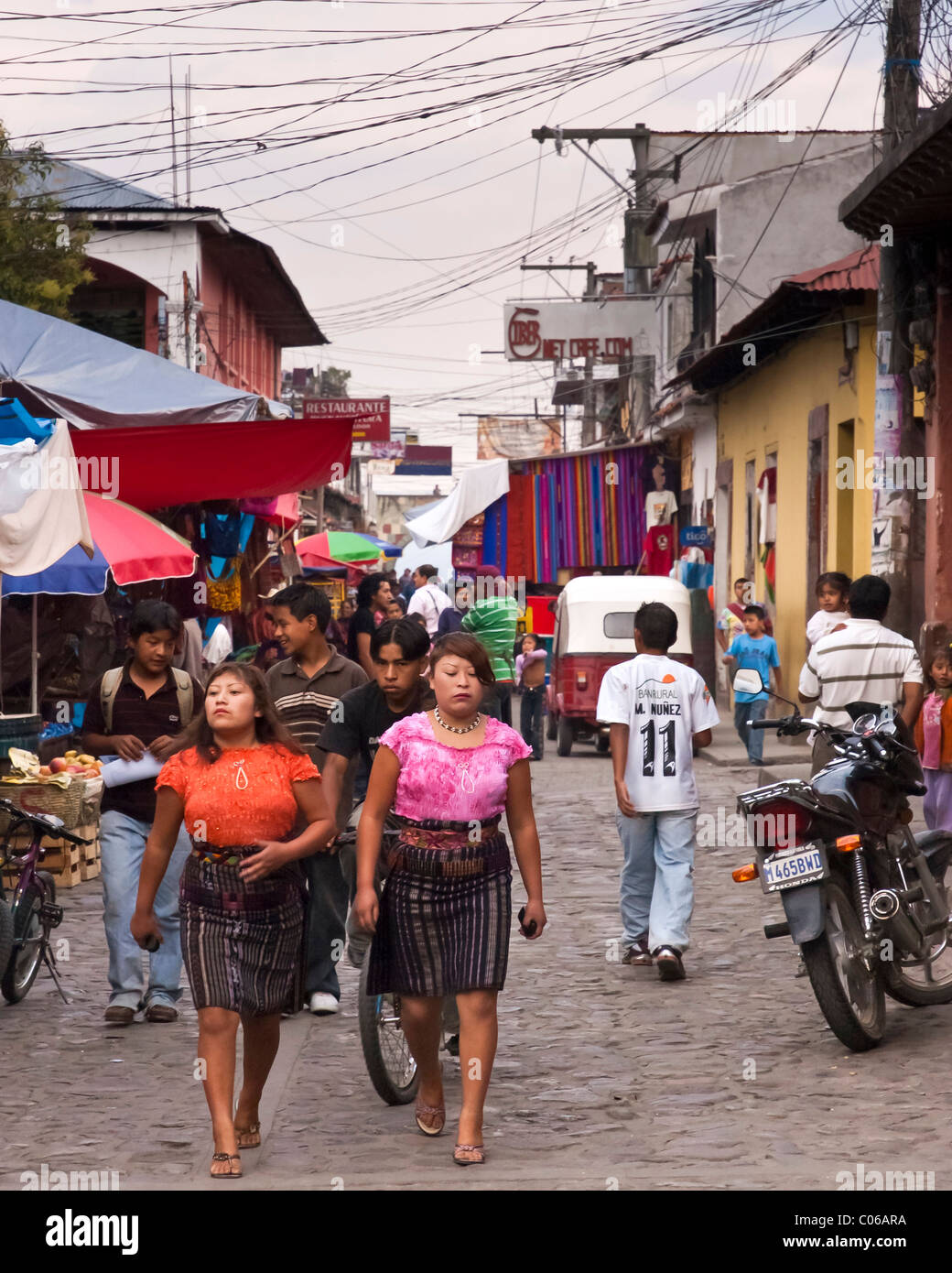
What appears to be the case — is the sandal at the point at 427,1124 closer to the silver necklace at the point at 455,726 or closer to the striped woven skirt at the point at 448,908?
Answer: the striped woven skirt at the point at 448,908

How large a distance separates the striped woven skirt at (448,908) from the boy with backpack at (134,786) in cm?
229

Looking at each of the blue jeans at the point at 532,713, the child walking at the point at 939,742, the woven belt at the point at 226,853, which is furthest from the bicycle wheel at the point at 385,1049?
the blue jeans at the point at 532,713

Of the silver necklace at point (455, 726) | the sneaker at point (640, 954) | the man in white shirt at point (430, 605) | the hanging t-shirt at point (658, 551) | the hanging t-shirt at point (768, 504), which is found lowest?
the sneaker at point (640, 954)

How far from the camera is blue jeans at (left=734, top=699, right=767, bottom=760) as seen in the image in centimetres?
1766

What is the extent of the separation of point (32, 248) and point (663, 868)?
55.4 feet

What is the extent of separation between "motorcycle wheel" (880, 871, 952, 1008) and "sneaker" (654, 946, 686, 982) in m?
1.13

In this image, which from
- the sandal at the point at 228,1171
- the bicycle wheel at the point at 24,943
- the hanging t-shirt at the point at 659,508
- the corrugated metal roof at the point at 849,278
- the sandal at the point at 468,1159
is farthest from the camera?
the hanging t-shirt at the point at 659,508

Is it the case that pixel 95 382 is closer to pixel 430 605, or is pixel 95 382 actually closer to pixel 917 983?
pixel 430 605

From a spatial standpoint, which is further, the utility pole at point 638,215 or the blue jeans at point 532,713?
the utility pole at point 638,215

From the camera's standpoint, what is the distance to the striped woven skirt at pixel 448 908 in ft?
17.3

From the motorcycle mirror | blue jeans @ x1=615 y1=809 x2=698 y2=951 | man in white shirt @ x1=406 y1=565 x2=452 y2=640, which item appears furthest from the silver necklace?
man in white shirt @ x1=406 y1=565 x2=452 y2=640

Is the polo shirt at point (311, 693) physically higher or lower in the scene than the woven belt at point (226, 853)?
higher

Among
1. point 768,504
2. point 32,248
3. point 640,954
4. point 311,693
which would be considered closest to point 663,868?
point 640,954

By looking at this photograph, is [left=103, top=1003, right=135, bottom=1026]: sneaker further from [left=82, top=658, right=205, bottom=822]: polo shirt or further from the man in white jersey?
the man in white jersey
